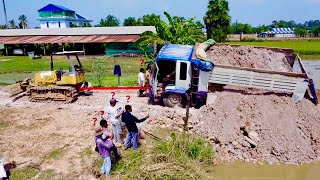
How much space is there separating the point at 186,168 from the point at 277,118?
4401mm

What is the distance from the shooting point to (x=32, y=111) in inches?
517

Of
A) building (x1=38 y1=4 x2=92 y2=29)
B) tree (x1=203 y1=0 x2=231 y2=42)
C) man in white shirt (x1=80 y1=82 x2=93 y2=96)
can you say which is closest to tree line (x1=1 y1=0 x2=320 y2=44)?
tree (x1=203 y1=0 x2=231 y2=42)

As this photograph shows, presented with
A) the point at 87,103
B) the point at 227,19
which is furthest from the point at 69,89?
the point at 227,19

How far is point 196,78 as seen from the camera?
12117 millimetres

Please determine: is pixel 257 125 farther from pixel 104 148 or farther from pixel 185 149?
pixel 104 148

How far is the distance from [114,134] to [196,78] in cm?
411

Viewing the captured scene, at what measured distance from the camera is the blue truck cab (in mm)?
11977

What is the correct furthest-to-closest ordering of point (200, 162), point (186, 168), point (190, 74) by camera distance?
1. point (190, 74)
2. point (200, 162)
3. point (186, 168)

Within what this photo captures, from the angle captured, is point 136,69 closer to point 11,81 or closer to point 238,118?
point 11,81

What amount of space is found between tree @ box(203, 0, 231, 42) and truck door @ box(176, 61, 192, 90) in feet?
91.9

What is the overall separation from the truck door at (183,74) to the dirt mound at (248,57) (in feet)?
6.01

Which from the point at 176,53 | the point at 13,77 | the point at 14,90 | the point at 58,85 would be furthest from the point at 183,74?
the point at 13,77

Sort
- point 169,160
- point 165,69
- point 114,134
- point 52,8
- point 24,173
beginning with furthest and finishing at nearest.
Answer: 1. point 52,8
2. point 165,69
3. point 114,134
4. point 24,173
5. point 169,160

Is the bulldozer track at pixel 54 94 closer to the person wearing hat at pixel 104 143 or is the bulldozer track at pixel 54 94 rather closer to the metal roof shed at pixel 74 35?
the person wearing hat at pixel 104 143
